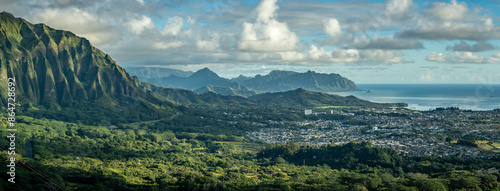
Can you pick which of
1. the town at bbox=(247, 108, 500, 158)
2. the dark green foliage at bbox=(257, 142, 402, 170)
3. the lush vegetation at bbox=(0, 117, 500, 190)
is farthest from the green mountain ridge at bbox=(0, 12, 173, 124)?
the dark green foliage at bbox=(257, 142, 402, 170)

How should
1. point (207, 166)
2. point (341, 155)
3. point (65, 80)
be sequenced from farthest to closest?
1. point (65, 80)
2. point (341, 155)
3. point (207, 166)

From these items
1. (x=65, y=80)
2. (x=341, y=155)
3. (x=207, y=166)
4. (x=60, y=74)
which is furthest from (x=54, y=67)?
(x=341, y=155)

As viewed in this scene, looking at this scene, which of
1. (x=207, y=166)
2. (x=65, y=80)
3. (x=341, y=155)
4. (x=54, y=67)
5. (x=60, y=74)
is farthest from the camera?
(x=54, y=67)

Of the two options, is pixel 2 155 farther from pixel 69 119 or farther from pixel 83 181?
pixel 69 119

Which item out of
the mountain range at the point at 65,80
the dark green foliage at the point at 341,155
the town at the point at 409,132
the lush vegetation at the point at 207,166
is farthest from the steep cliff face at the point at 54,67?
the dark green foliage at the point at 341,155

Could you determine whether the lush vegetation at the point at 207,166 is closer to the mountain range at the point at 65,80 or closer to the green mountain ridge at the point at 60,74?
the mountain range at the point at 65,80

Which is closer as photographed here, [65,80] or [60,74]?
[65,80]

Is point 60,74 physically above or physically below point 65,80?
above

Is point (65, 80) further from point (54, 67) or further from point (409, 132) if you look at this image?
point (409, 132)
